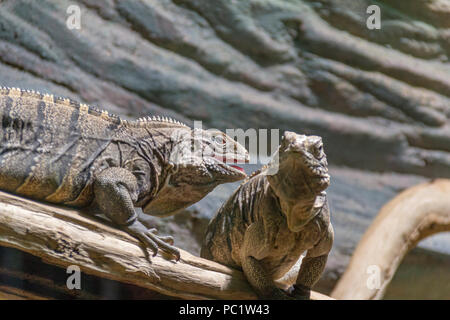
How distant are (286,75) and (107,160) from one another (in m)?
2.69

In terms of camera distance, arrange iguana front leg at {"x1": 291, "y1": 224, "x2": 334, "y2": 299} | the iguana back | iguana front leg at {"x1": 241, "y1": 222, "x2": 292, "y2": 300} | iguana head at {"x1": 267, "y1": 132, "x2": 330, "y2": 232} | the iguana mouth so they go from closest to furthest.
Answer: iguana head at {"x1": 267, "y1": 132, "x2": 330, "y2": 232}, the iguana back, iguana front leg at {"x1": 241, "y1": 222, "x2": 292, "y2": 300}, iguana front leg at {"x1": 291, "y1": 224, "x2": 334, "y2": 299}, the iguana mouth

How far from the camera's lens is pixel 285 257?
2.34 metres

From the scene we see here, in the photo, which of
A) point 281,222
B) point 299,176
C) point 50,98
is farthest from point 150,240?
point 50,98

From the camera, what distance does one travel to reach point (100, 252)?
211 cm

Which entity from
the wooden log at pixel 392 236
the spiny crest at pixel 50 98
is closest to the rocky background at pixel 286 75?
the wooden log at pixel 392 236

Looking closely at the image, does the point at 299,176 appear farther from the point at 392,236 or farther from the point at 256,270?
the point at 392,236

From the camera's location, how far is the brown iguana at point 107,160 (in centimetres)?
219

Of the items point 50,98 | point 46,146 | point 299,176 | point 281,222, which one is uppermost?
point 50,98

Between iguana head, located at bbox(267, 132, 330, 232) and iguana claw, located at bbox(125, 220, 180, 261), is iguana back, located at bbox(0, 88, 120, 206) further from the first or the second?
iguana head, located at bbox(267, 132, 330, 232)

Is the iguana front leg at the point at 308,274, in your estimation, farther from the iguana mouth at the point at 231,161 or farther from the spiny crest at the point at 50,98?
the spiny crest at the point at 50,98

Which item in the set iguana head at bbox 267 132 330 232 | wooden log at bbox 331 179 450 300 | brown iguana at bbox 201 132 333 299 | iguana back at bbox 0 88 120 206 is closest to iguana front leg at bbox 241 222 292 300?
brown iguana at bbox 201 132 333 299

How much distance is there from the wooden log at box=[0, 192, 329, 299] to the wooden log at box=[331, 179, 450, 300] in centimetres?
191

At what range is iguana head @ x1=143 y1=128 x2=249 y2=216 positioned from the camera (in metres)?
2.49

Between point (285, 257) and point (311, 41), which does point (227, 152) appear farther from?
point (311, 41)
